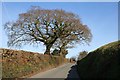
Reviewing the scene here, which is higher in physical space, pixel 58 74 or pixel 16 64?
pixel 16 64

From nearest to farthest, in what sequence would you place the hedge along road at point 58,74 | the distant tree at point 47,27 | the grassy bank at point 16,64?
the grassy bank at point 16,64 → the hedge along road at point 58,74 → the distant tree at point 47,27

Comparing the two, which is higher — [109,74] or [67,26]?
[67,26]

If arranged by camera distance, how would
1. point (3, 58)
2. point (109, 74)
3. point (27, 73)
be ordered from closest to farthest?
point (109, 74) → point (3, 58) → point (27, 73)

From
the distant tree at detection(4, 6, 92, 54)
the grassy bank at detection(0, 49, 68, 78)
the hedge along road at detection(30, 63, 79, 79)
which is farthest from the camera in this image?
the distant tree at detection(4, 6, 92, 54)

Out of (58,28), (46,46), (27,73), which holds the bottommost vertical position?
(27,73)

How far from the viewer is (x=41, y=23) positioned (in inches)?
1966

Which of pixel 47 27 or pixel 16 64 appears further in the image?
pixel 47 27

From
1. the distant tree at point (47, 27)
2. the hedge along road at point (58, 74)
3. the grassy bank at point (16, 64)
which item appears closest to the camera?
the grassy bank at point (16, 64)

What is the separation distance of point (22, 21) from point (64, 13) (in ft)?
27.3

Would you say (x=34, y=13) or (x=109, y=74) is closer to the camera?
(x=109, y=74)

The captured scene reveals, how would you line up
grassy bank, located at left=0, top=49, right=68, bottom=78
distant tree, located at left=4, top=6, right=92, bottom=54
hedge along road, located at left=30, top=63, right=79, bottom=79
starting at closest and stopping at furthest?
grassy bank, located at left=0, top=49, right=68, bottom=78 → hedge along road, located at left=30, top=63, right=79, bottom=79 → distant tree, located at left=4, top=6, right=92, bottom=54

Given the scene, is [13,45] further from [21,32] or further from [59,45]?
[59,45]

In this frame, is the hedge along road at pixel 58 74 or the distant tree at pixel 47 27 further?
the distant tree at pixel 47 27

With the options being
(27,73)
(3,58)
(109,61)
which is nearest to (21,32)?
(27,73)
